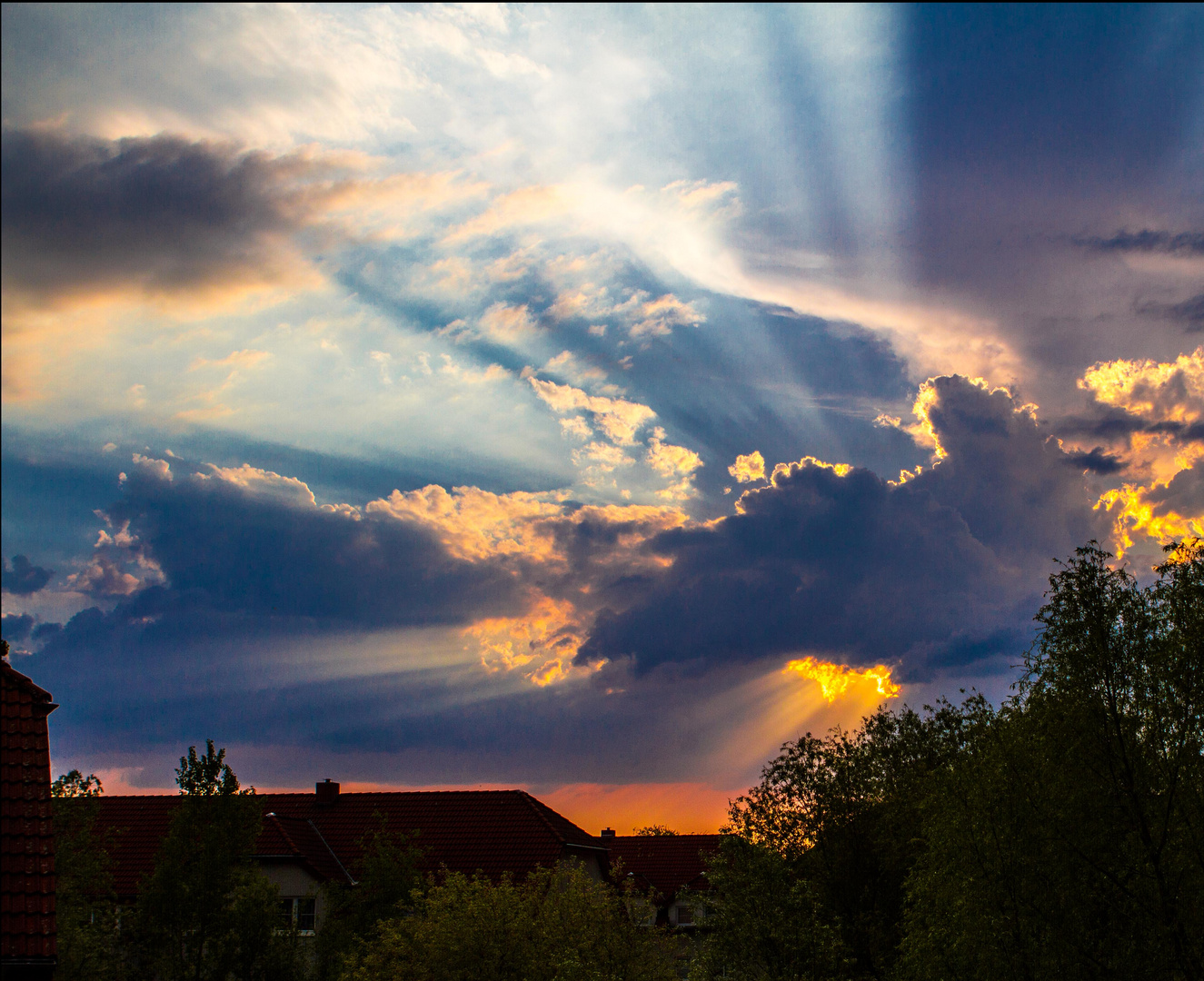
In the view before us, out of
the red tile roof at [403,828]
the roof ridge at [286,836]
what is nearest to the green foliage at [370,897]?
the roof ridge at [286,836]

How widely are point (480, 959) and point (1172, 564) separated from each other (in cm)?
2526

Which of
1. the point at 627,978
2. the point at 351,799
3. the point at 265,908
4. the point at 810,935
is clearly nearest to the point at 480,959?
the point at 627,978

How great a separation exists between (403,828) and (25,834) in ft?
141

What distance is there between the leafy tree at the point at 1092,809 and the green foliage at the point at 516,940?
1021 centimetres

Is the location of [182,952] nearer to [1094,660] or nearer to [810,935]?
[810,935]

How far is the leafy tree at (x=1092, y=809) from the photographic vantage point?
28.6 metres

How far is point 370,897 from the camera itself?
3959 cm

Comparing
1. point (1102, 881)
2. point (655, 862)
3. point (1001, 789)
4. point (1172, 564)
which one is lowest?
point (655, 862)

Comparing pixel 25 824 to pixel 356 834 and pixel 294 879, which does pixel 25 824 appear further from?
pixel 356 834

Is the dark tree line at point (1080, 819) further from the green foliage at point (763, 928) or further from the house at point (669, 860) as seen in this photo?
the house at point (669, 860)

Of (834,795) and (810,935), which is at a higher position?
(834,795)

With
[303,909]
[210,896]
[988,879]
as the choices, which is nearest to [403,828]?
[303,909]

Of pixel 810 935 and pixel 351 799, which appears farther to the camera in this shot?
pixel 351 799

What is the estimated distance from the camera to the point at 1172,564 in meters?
32.0
